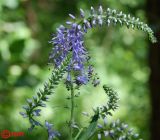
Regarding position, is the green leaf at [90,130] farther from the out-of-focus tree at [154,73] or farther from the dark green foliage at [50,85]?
the out-of-focus tree at [154,73]

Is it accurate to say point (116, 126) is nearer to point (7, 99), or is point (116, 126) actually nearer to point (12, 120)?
point (7, 99)

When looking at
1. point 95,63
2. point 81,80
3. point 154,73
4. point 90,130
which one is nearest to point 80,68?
point 81,80

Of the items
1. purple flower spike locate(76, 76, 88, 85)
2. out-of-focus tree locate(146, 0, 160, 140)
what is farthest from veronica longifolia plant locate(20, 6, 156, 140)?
out-of-focus tree locate(146, 0, 160, 140)

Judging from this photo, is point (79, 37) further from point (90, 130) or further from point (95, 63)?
point (95, 63)

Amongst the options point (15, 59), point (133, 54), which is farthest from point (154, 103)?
point (133, 54)

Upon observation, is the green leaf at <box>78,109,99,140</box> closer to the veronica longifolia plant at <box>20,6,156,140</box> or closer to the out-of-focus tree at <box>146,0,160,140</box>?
the veronica longifolia plant at <box>20,6,156,140</box>

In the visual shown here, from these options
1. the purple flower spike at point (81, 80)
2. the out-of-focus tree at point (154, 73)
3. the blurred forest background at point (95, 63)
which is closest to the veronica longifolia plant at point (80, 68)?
the purple flower spike at point (81, 80)
